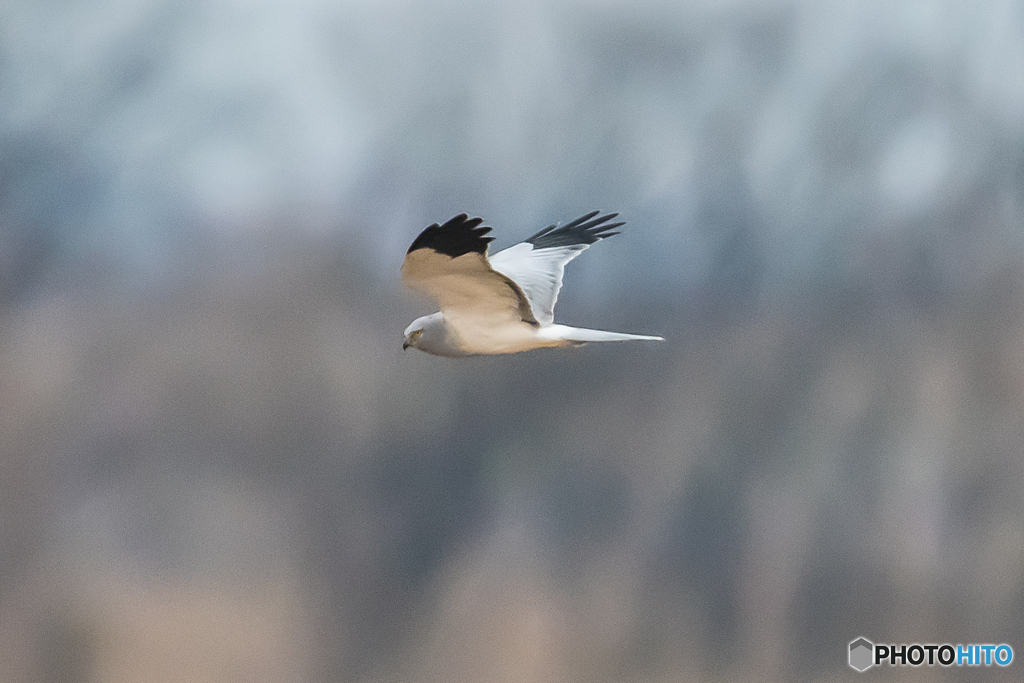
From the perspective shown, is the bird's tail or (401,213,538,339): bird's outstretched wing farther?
the bird's tail

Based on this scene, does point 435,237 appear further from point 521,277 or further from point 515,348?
point 521,277

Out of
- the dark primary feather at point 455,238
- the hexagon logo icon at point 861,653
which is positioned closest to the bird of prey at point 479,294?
the dark primary feather at point 455,238

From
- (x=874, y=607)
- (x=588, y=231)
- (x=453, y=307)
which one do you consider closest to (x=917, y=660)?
(x=874, y=607)

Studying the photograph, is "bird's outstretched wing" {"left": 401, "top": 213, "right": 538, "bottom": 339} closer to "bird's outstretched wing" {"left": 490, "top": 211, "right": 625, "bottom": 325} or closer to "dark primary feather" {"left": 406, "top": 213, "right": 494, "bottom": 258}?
"dark primary feather" {"left": 406, "top": 213, "right": 494, "bottom": 258}

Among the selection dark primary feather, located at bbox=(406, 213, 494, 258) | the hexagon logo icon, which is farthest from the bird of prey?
the hexagon logo icon

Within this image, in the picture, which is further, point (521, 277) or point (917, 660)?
point (917, 660)
